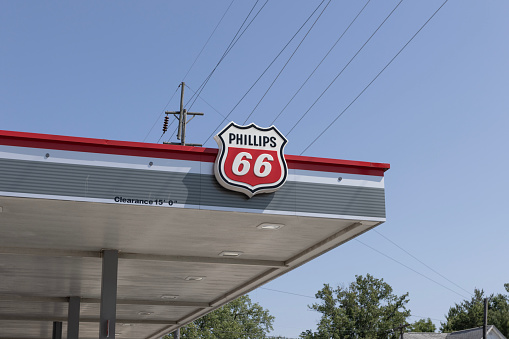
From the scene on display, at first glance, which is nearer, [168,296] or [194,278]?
[194,278]

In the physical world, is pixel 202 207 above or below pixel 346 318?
below

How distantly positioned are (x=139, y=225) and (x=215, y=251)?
2850 mm

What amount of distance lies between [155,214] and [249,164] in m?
1.91

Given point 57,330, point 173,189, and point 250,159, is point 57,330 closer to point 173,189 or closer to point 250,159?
point 173,189

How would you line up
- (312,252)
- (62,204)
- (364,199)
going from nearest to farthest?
(62,204)
(364,199)
(312,252)

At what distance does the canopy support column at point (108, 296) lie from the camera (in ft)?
A: 46.1

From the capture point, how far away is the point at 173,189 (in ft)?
36.8

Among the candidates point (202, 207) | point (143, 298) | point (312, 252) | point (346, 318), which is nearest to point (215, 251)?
point (312, 252)

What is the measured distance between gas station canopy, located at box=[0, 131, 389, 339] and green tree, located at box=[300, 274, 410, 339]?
65.4m

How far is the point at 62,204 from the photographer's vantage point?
1112cm

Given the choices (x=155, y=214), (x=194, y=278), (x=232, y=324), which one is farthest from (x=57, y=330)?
(x=232, y=324)

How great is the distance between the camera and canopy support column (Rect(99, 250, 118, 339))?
1405cm

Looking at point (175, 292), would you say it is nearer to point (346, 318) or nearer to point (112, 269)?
point (112, 269)

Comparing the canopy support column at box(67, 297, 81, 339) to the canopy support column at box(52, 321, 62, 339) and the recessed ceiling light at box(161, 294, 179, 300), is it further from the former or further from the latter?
the canopy support column at box(52, 321, 62, 339)
